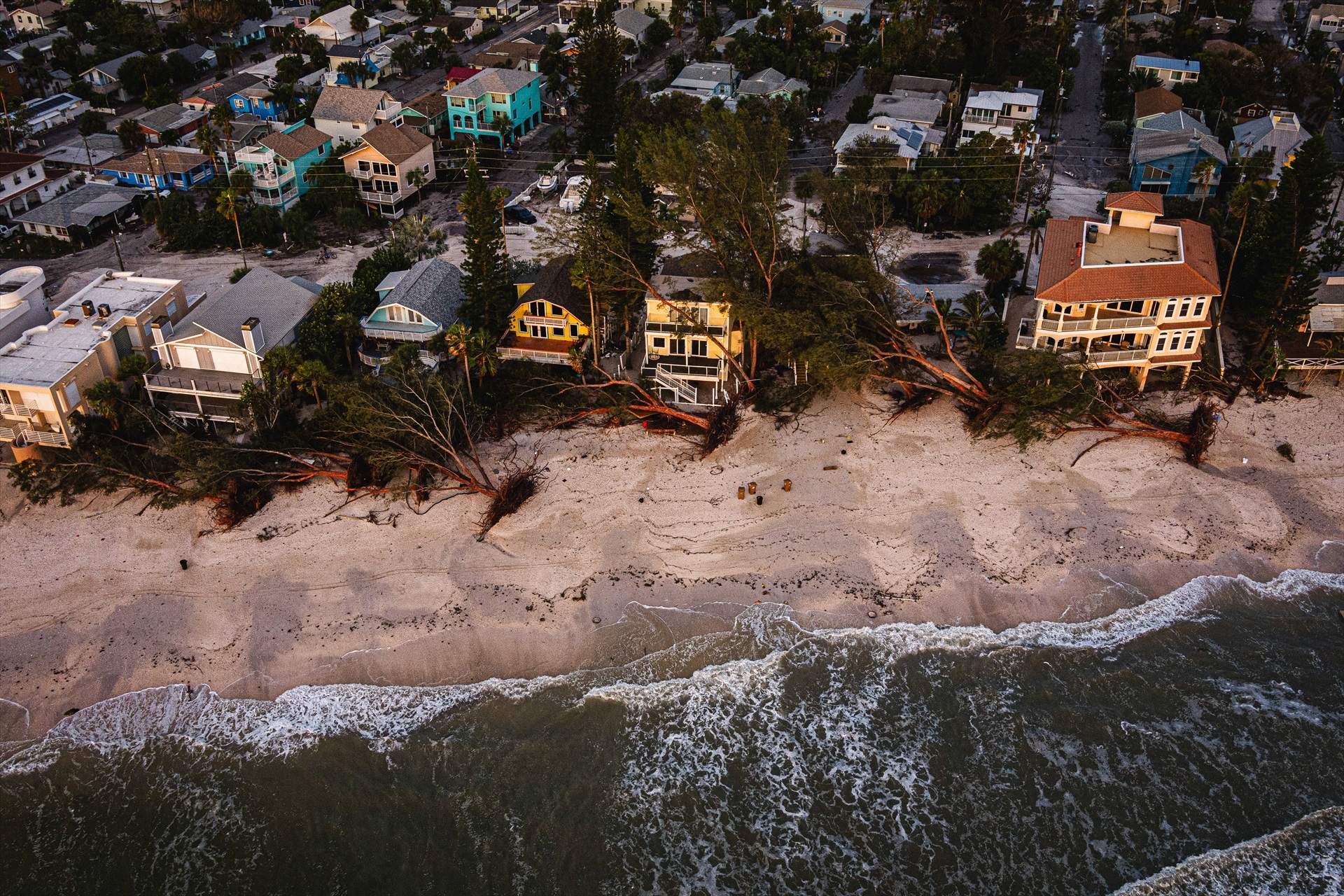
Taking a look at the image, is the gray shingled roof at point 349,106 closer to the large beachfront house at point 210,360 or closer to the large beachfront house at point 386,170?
the large beachfront house at point 386,170

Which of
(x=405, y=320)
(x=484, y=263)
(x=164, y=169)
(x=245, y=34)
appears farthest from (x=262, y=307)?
(x=245, y=34)

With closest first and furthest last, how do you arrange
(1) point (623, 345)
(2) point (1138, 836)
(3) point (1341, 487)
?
(2) point (1138, 836) → (3) point (1341, 487) → (1) point (623, 345)

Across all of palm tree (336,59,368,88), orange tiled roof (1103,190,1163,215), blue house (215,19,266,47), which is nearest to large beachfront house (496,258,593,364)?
orange tiled roof (1103,190,1163,215)

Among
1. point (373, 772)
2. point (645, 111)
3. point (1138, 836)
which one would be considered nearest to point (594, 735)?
point (373, 772)

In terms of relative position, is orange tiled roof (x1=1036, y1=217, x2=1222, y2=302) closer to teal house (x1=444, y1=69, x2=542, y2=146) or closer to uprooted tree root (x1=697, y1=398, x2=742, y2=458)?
uprooted tree root (x1=697, y1=398, x2=742, y2=458)

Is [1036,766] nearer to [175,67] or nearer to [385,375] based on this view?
[385,375]

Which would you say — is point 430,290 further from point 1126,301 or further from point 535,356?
point 1126,301
